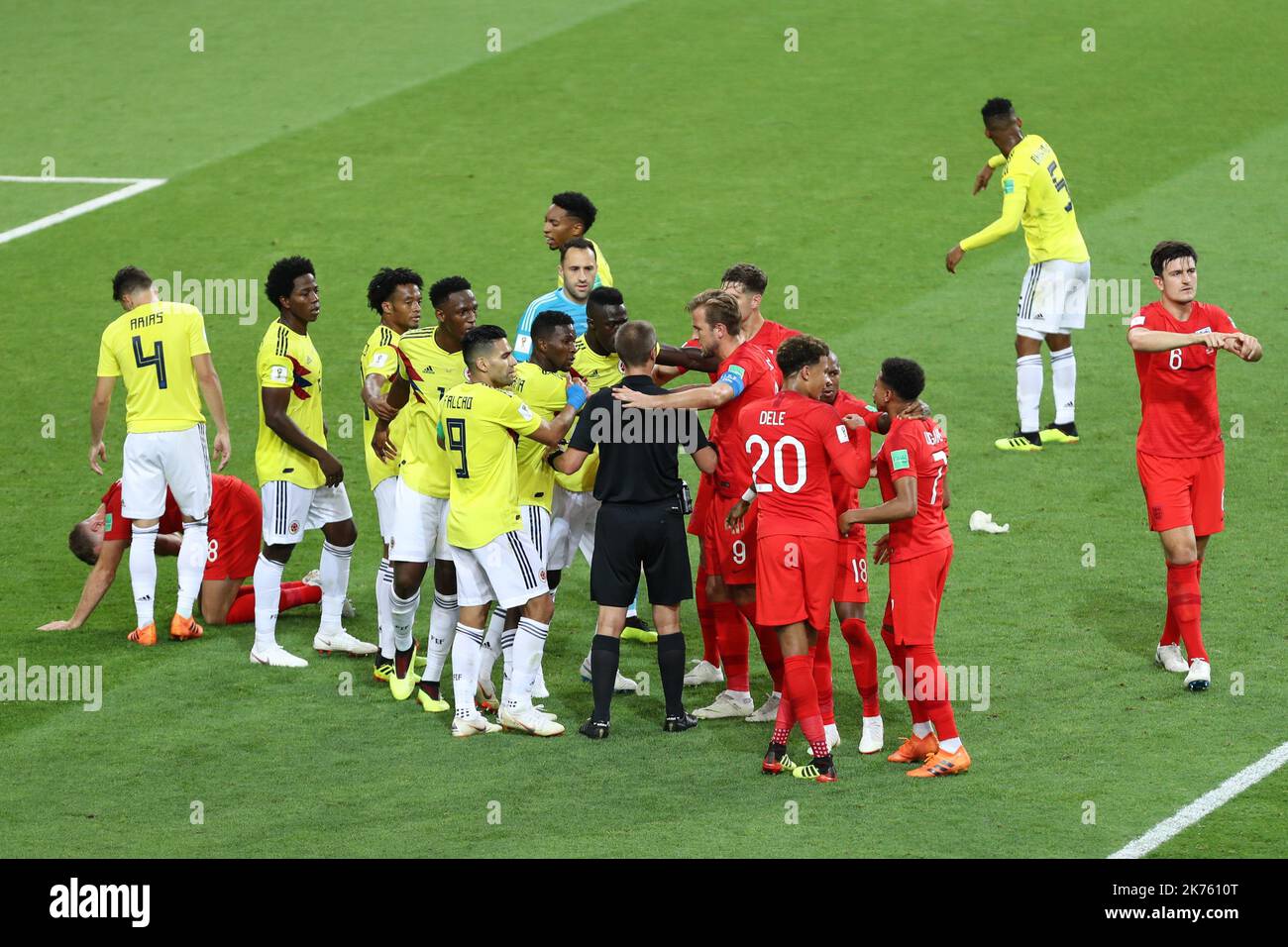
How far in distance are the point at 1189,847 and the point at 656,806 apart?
2.47m

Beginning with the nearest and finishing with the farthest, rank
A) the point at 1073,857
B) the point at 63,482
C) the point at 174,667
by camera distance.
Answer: the point at 1073,857
the point at 174,667
the point at 63,482

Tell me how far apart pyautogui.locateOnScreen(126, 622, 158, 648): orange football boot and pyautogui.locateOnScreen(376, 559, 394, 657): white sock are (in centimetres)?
167

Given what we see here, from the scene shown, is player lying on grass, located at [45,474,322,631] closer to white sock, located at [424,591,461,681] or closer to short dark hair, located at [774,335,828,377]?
white sock, located at [424,591,461,681]

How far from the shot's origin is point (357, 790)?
28.6 feet

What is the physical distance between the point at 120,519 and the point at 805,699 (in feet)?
16.5

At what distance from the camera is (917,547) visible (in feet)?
28.4

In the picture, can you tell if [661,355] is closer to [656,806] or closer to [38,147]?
[656,806]

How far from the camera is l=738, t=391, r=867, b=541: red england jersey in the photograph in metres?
8.60

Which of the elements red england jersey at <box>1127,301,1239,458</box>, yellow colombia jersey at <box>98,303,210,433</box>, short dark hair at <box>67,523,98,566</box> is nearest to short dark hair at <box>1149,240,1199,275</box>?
red england jersey at <box>1127,301,1239,458</box>

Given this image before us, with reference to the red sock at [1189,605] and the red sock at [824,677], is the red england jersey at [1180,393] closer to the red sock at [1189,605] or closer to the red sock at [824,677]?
the red sock at [1189,605]

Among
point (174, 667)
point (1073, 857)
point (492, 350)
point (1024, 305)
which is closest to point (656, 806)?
point (1073, 857)


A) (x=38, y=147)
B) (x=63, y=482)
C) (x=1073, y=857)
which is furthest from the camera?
(x=38, y=147)

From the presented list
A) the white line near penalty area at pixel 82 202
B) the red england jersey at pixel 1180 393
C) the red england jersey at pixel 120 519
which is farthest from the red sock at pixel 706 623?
the white line near penalty area at pixel 82 202

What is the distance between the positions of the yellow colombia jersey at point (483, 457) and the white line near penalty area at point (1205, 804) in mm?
3613
